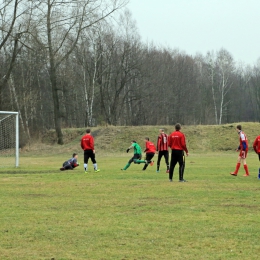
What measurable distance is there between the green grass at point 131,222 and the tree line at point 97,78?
2678 centimetres

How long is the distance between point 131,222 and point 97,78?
175 feet

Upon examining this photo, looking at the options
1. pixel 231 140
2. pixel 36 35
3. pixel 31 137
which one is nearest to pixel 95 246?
pixel 36 35

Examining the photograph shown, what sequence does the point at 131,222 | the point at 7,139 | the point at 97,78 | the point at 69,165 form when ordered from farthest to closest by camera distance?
the point at 97,78, the point at 7,139, the point at 69,165, the point at 131,222

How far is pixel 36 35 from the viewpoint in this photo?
38.9m

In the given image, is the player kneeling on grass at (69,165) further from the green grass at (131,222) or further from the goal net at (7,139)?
the green grass at (131,222)

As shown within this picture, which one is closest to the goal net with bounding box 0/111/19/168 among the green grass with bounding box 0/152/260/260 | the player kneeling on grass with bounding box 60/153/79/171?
the player kneeling on grass with bounding box 60/153/79/171

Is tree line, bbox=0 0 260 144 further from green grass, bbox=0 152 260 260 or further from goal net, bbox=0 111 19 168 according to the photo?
green grass, bbox=0 152 260 260

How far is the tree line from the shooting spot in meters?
43.2

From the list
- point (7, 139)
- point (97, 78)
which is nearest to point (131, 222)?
point (7, 139)

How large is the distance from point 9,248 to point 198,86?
82.6m

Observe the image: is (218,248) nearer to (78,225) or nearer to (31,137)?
(78,225)

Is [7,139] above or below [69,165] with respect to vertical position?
above

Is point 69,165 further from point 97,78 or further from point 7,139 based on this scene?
point 97,78

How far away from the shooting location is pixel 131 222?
9539 millimetres
